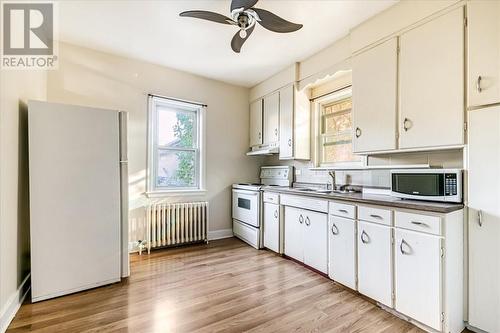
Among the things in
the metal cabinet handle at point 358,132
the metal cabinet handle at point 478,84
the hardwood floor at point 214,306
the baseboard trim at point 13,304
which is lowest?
the hardwood floor at point 214,306

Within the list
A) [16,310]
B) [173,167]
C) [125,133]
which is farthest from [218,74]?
[16,310]

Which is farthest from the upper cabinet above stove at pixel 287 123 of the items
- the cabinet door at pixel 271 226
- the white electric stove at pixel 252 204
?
the cabinet door at pixel 271 226

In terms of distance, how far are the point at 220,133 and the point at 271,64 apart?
4.80 feet

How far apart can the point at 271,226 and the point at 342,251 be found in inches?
48.7

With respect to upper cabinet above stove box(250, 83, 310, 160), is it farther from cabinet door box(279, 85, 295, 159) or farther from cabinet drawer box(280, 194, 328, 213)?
cabinet drawer box(280, 194, 328, 213)

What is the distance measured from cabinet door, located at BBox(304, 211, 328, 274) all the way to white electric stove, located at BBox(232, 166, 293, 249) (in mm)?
946

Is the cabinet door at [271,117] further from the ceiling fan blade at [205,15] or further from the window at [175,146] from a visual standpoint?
the ceiling fan blade at [205,15]

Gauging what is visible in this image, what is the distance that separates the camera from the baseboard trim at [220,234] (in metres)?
4.19

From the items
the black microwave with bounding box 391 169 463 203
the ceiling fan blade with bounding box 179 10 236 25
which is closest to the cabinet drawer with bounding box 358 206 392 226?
the black microwave with bounding box 391 169 463 203

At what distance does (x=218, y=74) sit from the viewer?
4035mm

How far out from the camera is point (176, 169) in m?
3.99

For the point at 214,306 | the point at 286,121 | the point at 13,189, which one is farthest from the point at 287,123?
the point at 13,189

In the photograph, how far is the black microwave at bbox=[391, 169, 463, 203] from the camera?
1.86 metres

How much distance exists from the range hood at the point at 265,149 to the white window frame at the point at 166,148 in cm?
92
